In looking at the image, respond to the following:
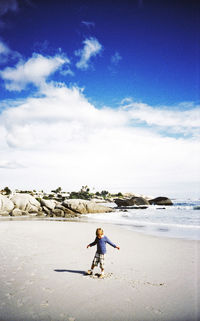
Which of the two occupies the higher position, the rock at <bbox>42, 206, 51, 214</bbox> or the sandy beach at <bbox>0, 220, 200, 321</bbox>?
the sandy beach at <bbox>0, 220, 200, 321</bbox>

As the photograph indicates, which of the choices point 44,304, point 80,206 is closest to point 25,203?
point 80,206

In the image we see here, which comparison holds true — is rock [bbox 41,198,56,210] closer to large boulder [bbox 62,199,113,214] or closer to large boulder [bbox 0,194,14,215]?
large boulder [bbox 62,199,113,214]

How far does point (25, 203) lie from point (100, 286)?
3048 cm

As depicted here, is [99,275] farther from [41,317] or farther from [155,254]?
[155,254]

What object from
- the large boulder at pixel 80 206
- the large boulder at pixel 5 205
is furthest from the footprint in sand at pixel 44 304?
the large boulder at pixel 80 206

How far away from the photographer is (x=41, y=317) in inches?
167

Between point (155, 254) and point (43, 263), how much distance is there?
4.58 metres

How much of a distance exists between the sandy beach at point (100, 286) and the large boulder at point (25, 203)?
982 inches

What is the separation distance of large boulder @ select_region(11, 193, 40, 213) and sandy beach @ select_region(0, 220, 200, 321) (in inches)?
982

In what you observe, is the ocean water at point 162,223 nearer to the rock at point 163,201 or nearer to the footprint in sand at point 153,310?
the footprint in sand at point 153,310

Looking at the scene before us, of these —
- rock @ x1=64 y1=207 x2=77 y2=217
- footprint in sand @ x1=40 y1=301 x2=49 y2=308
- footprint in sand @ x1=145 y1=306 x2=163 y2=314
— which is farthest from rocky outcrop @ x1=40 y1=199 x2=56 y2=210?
footprint in sand @ x1=145 y1=306 x2=163 y2=314

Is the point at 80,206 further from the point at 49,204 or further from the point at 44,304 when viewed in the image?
the point at 44,304

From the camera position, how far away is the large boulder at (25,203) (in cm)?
3344

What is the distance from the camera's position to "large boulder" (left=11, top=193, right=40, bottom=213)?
33438mm
